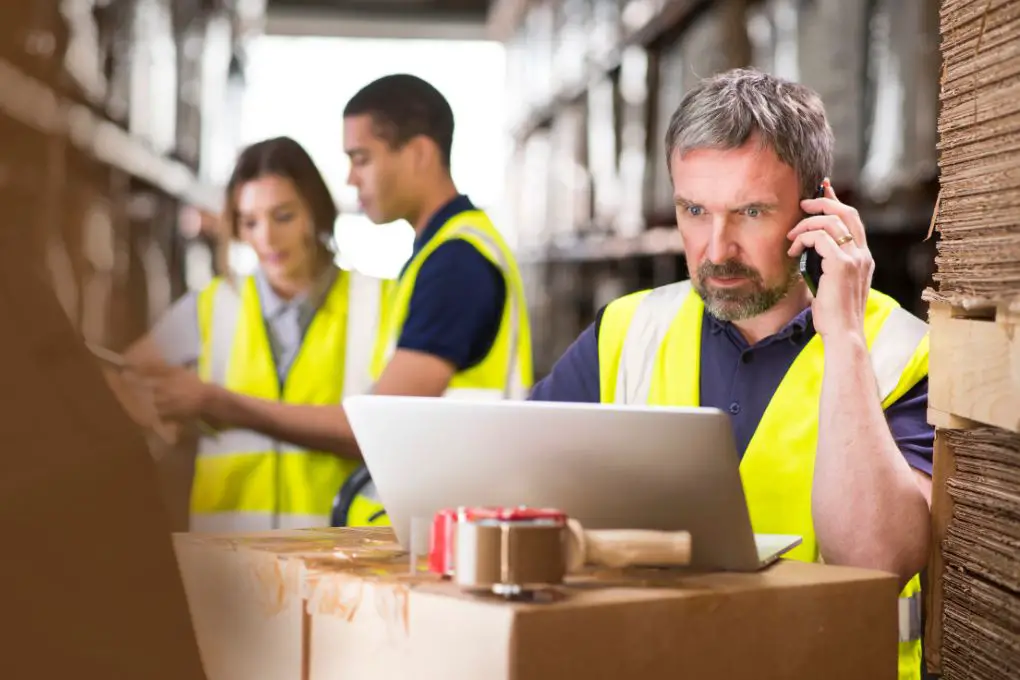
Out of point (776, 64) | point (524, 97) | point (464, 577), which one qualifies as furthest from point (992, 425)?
point (524, 97)

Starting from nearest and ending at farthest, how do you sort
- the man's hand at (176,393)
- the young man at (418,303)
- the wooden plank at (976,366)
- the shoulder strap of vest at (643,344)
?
the wooden plank at (976,366), the shoulder strap of vest at (643,344), the young man at (418,303), the man's hand at (176,393)

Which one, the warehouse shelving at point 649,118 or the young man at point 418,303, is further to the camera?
the warehouse shelving at point 649,118

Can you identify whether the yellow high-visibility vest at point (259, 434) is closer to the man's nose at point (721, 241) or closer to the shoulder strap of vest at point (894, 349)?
the man's nose at point (721, 241)

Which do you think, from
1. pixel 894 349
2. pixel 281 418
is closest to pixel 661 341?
pixel 894 349

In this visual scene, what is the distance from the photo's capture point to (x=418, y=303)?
3076mm

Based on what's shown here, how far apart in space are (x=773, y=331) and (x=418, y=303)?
110cm

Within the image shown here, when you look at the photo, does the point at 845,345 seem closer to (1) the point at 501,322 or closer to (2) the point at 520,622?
(2) the point at 520,622

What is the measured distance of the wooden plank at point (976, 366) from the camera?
3.93 ft

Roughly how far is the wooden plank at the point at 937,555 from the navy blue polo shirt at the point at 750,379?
474 mm

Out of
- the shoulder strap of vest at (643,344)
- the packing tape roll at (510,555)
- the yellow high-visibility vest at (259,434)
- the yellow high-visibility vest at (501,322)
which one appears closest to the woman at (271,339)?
the yellow high-visibility vest at (259,434)

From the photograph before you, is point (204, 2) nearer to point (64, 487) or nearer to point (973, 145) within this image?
point (973, 145)

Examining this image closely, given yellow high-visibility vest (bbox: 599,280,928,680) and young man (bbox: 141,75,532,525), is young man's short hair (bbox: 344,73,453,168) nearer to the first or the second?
young man (bbox: 141,75,532,525)

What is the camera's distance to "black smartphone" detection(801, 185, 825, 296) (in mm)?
2072

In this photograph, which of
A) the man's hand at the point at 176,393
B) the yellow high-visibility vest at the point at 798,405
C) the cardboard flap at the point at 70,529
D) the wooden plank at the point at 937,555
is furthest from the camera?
the man's hand at the point at 176,393
